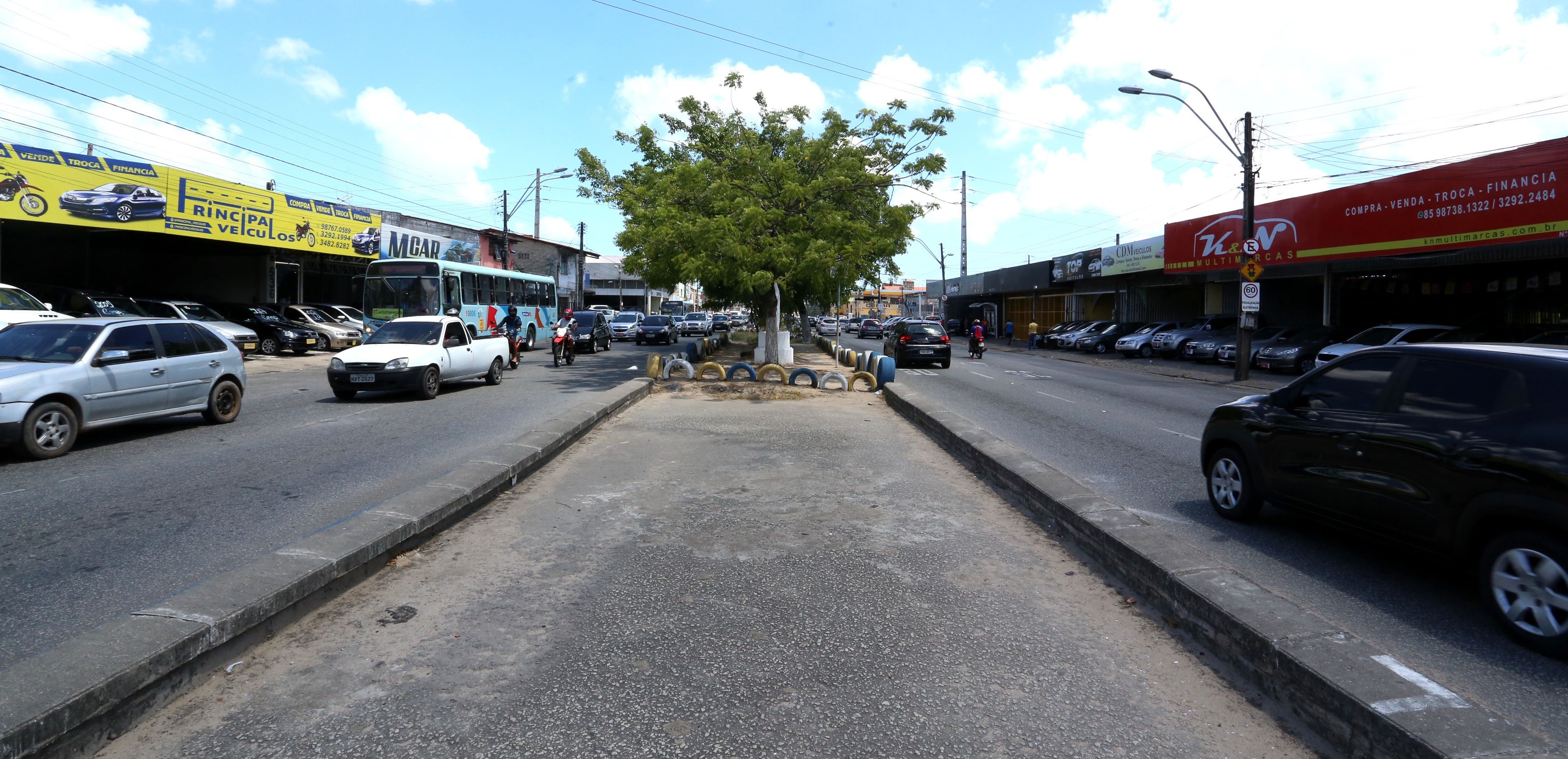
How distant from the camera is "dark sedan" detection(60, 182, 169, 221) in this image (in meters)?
22.0

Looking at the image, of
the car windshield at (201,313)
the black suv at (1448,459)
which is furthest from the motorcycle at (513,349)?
the black suv at (1448,459)

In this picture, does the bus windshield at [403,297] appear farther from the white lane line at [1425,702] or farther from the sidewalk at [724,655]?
the white lane line at [1425,702]

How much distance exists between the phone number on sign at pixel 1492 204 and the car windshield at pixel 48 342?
84.9 feet

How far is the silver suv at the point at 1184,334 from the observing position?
3294 cm

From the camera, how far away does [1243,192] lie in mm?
22906

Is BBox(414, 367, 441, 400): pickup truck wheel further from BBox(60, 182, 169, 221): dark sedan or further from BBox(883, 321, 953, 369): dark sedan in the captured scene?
BBox(883, 321, 953, 369): dark sedan

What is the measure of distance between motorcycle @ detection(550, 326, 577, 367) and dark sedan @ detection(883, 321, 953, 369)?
386 inches

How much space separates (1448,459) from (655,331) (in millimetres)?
38005

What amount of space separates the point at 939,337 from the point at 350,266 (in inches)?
1032

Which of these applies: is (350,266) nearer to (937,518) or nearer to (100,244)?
(100,244)

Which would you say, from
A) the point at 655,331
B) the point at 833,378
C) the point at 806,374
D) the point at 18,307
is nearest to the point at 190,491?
the point at 18,307

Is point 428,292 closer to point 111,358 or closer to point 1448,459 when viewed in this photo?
point 111,358

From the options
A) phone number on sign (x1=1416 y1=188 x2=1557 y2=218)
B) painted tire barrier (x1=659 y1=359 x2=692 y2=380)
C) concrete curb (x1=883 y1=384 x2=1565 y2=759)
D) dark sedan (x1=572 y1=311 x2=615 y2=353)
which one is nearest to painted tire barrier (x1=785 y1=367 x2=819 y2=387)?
painted tire barrier (x1=659 y1=359 x2=692 y2=380)

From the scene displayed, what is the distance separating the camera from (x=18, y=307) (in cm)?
1557
